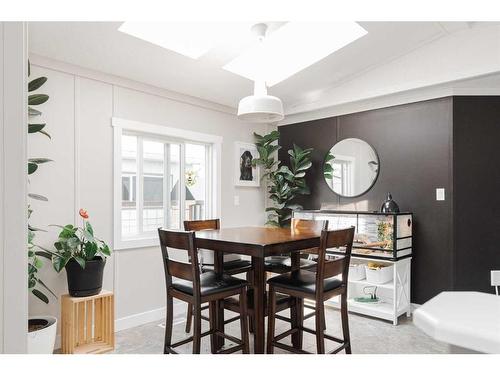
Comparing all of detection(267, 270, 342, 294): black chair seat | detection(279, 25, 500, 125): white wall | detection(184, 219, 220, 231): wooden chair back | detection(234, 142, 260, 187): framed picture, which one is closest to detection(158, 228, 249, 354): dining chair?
detection(267, 270, 342, 294): black chair seat

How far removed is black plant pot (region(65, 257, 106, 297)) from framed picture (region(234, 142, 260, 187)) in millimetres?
2042

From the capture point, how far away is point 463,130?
11.4ft

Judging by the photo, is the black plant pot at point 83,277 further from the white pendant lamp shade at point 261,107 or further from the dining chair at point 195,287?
the white pendant lamp shade at point 261,107

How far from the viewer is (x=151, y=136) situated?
3570mm

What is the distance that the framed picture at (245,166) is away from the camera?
4348 mm

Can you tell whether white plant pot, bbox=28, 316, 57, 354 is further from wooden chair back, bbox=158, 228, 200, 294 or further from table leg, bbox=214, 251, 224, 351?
table leg, bbox=214, 251, 224, 351

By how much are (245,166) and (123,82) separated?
5.72ft

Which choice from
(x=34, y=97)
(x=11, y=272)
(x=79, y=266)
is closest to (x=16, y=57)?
(x=11, y=272)

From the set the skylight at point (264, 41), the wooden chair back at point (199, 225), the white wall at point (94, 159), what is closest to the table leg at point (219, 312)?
the wooden chair back at point (199, 225)

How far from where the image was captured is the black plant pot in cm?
259

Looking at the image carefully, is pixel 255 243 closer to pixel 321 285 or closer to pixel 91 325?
pixel 321 285

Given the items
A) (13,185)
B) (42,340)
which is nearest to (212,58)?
(42,340)

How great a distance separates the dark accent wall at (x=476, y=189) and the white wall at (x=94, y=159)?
2649mm

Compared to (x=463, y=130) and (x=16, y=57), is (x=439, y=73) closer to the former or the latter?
(x=463, y=130)
